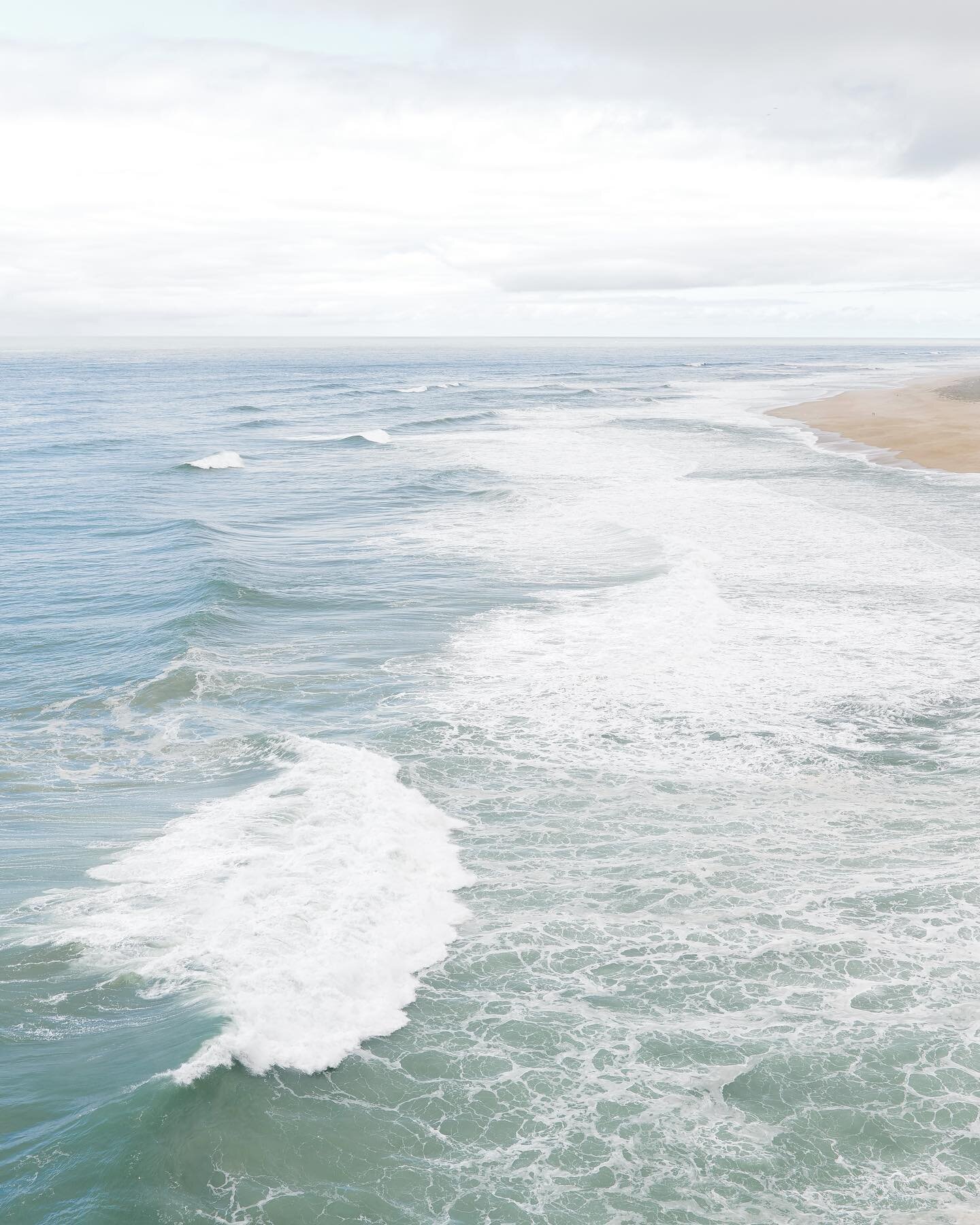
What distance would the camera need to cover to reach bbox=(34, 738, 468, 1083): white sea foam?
8.41 m

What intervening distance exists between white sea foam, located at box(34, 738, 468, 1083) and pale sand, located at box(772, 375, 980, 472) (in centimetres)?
3108

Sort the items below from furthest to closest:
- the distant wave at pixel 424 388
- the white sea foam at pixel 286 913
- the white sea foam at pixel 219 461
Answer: the distant wave at pixel 424 388, the white sea foam at pixel 219 461, the white sea foam at pixel 286 913

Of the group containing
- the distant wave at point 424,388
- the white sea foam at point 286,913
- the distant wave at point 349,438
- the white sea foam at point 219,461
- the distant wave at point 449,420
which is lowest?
the white sea foam at point 286,913

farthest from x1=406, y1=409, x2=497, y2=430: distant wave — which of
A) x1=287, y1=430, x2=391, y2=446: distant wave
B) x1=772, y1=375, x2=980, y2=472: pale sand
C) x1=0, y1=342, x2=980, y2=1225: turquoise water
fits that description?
x1=0, y1=342, x2=980, y2=1225: turquoise water

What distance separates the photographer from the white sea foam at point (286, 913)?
8.41 meters

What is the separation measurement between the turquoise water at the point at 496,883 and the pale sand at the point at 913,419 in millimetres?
14921

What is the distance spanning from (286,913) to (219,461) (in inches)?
1429

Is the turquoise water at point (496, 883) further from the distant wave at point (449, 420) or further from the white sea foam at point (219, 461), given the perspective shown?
the distant wave at point (449, 420)

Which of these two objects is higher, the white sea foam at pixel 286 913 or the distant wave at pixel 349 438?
the distant wave at pixel 349 438

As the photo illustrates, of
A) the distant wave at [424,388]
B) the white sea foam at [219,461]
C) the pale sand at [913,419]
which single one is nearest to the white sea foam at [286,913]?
the pale sand at [913,419]

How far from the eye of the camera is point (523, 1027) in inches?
328

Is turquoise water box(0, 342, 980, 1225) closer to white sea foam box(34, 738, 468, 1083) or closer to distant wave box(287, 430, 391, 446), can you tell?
white sea foam box(34, 738, 468, 1083)

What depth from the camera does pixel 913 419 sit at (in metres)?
50.6

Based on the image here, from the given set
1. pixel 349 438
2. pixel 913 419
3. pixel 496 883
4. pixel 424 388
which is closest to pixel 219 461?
pixel 349 438
